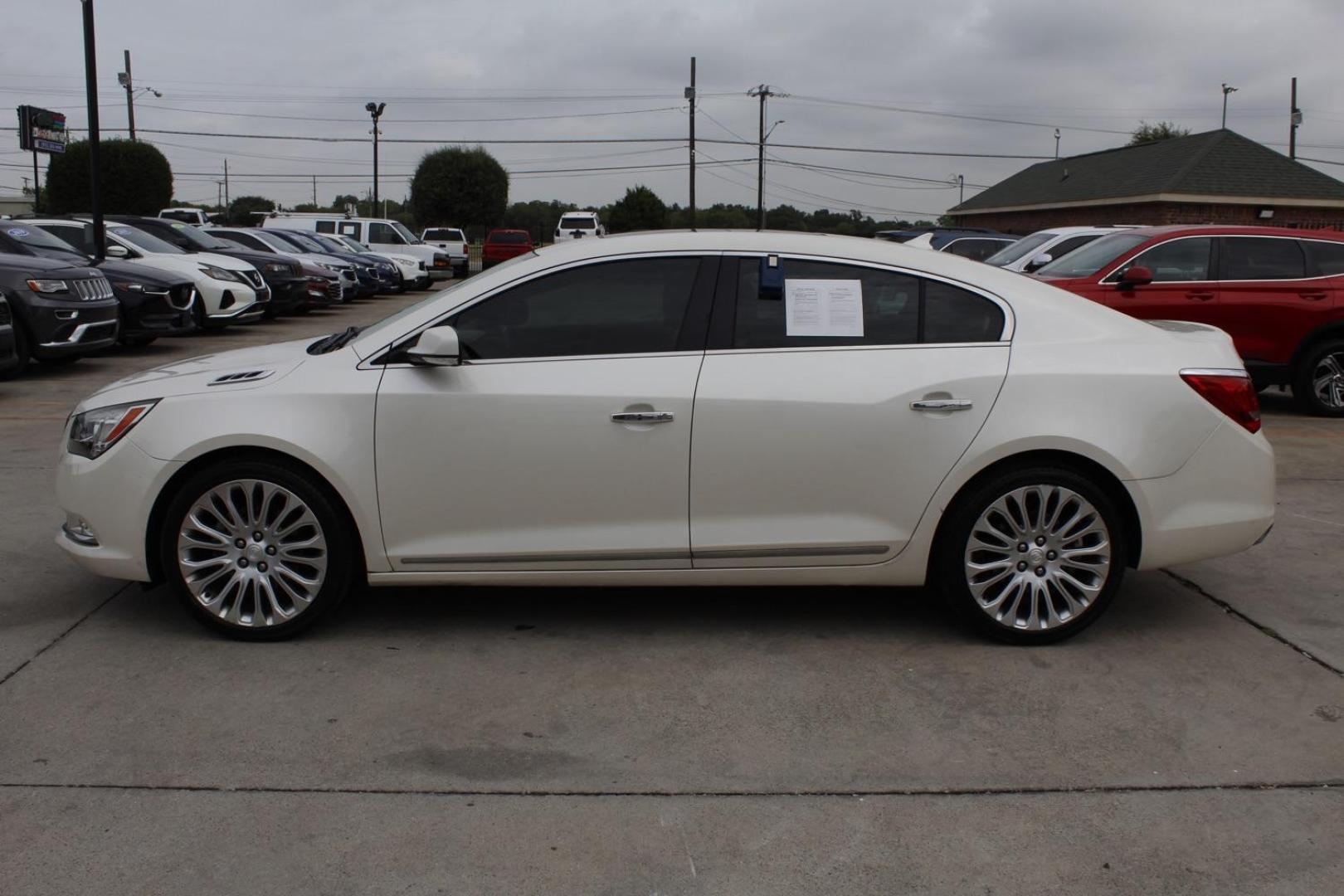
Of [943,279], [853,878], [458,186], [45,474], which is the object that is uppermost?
[458,186]

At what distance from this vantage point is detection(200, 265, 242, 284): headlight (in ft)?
54.7

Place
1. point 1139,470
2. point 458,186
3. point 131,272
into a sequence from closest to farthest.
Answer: point 1139,470 < point 131,272 < point 458,186

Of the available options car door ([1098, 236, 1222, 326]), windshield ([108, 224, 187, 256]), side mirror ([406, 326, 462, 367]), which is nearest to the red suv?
car door ([1098, 236, 1222, 326])

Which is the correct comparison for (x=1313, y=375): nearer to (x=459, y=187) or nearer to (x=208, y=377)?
(x=208, y=377)

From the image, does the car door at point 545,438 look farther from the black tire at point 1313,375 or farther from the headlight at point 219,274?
the headlight at point 219,274

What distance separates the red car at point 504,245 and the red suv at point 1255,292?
3021cm

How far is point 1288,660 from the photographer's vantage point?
4648 mm

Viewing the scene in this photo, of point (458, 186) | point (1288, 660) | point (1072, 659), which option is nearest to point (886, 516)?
point (1072, 659)

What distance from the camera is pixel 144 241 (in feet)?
57.5

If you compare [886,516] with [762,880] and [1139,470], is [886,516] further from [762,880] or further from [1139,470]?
[762,880]

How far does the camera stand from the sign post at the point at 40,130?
19953 mm

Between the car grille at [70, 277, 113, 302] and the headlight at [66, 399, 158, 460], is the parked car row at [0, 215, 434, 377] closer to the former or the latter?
the car grille at [70, 277, 113, 302]

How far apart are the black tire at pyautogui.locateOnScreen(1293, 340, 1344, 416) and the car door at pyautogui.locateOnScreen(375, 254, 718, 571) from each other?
836 centimetres

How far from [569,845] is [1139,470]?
269 centimetres
